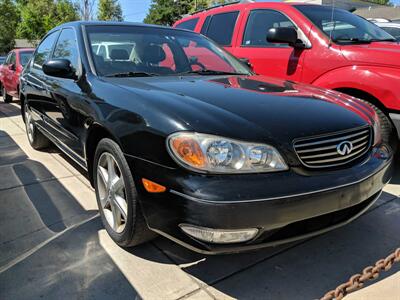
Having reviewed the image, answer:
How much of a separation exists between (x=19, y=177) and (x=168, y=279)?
2.48 m

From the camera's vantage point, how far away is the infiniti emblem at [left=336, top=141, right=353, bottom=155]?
2.23 m

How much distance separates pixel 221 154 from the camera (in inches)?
77.9

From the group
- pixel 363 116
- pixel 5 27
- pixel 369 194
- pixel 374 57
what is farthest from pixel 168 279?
pixel 5 27

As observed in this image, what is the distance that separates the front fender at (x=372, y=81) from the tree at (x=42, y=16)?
1520 inches

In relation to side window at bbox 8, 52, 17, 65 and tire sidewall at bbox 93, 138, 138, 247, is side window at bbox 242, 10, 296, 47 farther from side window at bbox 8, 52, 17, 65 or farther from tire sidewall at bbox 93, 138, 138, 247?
side window at bbox 8, 52, 17, 65

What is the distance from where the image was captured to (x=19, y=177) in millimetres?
4059

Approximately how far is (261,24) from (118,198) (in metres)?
3.22

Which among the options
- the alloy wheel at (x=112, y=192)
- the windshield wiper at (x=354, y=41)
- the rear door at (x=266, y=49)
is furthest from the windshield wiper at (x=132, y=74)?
the windshield wiper at (x=354, y=41)

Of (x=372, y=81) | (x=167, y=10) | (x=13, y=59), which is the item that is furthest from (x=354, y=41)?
(x=167, y=10)

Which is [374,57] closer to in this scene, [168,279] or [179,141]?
[179,141]

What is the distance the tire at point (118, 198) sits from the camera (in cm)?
229

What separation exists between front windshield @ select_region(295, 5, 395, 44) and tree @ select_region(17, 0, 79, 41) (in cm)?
3775

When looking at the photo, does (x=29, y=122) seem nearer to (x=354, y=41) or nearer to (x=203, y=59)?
(x=203, y=59)

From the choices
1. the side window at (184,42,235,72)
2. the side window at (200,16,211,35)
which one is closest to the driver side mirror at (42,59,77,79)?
the side window at (184,42,235,72)
